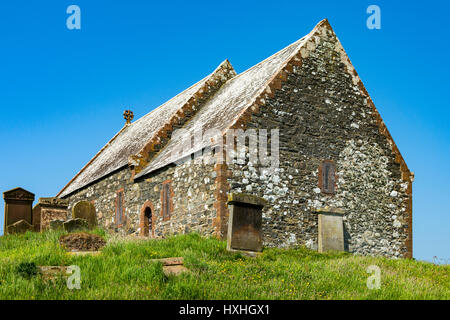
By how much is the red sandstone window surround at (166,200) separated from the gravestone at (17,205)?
494 cm

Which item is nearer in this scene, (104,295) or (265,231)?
(104,295)

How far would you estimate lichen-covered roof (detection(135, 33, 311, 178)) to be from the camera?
21.2 metres

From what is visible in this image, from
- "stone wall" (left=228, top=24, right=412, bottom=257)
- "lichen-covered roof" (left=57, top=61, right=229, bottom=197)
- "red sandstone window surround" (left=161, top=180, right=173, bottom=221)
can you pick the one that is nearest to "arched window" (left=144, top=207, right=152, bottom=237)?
"red sandstone window surround" (left=161, top=180, right=173, bottom=221)

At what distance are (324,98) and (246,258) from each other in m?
→ 8.68

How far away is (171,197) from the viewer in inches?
844

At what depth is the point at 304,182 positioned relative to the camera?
65.7 ft

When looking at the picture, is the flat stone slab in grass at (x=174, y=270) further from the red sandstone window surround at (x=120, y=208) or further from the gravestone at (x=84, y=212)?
the red sandstone window surround at (x=120, y=208)

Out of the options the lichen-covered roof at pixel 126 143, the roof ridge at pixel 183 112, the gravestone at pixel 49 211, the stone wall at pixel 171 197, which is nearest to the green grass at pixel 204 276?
the stone wall at pixel 171 197

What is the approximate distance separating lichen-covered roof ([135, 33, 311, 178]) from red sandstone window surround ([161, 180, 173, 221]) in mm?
856

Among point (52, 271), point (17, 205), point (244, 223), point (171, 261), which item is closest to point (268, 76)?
point (244, 223)

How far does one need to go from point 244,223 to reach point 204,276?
3784mm

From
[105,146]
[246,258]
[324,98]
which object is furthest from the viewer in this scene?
[105,146]
